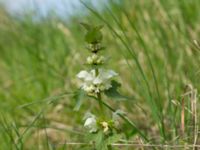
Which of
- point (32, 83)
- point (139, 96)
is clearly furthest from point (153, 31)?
point (32, 83)

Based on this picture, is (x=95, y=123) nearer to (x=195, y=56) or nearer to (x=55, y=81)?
(x=195, y=56)

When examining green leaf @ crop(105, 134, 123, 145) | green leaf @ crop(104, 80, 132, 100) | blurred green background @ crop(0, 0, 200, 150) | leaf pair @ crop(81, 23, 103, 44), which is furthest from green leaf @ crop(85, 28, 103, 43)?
blurred green background @ crop(0, 0, 200, 150)

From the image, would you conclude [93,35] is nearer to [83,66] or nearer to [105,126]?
[105,126]

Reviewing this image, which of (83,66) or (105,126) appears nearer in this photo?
(105,126)

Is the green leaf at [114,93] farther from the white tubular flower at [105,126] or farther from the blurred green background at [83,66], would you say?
the blurred green background at [83,66]

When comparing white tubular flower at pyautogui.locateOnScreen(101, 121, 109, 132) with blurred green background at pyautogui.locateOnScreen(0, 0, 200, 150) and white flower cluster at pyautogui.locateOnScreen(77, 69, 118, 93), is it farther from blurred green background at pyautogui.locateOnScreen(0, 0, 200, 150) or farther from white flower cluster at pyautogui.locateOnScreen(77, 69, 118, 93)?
blurred green background at pyautogui.locateOnScreen(0, 0, 200, 150)

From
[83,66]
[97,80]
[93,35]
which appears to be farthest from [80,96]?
[83,66]

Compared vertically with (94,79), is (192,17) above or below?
above
